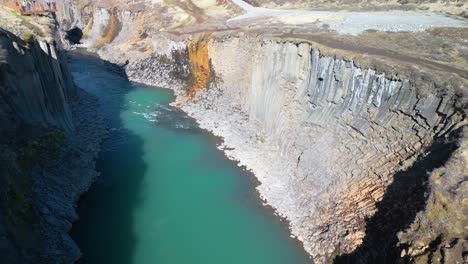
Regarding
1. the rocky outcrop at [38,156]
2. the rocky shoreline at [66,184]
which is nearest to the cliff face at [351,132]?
the rocky shoreline at [66,184]

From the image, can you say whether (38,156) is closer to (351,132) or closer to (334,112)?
(334,112)

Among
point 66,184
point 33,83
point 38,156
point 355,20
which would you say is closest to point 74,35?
point 33,83

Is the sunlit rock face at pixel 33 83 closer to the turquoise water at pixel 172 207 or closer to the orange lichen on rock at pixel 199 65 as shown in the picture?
the turquoise water at pixel 172 207

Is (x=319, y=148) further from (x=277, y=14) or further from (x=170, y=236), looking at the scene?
(x=277, y=14)

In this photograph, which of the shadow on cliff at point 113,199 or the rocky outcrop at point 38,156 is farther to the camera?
the shadow on cliff at point 113,199

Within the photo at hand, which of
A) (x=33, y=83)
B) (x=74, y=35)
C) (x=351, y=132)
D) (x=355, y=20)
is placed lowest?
(x=351, y=132)

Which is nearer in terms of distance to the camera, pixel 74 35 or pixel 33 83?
pixel 33 83

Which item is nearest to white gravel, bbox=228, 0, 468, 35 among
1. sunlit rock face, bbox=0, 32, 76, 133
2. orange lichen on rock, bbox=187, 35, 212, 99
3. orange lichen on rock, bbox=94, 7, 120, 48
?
orange lichen on rock, bbox=187, 35, 212, 99
